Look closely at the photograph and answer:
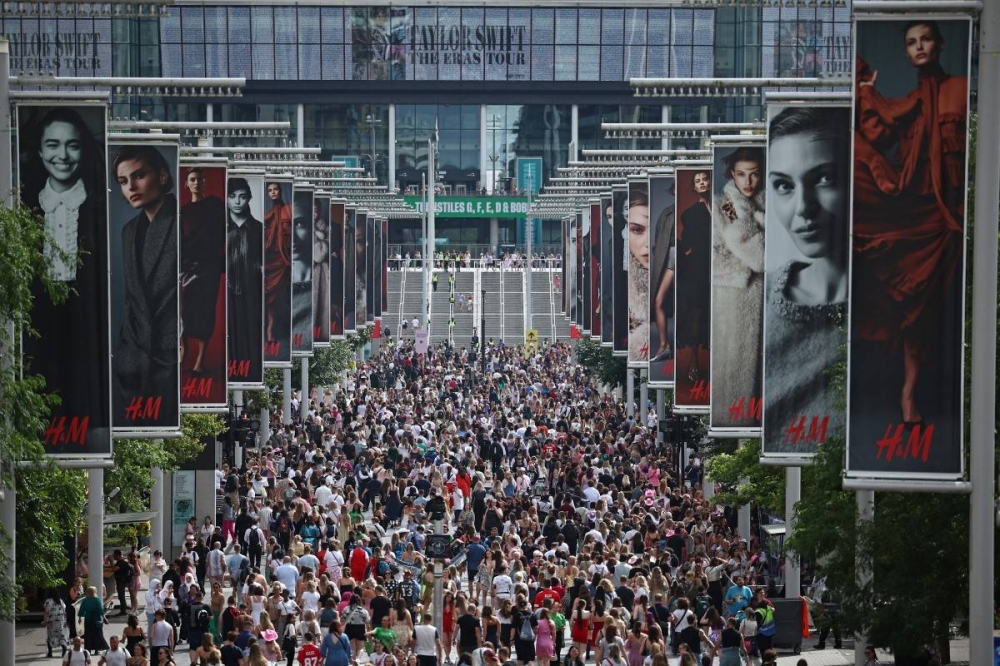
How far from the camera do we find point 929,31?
15047mm

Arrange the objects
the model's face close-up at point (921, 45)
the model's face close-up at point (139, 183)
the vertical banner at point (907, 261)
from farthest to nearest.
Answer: the model's face close-up at point (139, 183) → the vertical banner at point (907, 261) → the model's face close-up at point (921, 45)

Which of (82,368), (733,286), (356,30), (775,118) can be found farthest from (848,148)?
(356,30)

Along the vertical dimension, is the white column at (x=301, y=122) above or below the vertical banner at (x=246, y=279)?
above

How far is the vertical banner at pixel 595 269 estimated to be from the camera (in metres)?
50.2

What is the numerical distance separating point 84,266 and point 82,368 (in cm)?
103

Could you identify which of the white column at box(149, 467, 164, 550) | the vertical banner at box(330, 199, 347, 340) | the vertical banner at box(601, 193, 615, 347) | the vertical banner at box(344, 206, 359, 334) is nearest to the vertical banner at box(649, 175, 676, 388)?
the white column at box(149, 467, 164, 550)

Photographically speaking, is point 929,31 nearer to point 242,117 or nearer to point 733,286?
point 733,286

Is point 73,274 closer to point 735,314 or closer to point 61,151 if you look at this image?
point 61,151

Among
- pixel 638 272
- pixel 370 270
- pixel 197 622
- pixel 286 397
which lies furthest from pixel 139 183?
pixel 370 270

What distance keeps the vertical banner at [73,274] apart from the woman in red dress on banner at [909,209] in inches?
326

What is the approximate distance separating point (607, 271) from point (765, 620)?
22.9m

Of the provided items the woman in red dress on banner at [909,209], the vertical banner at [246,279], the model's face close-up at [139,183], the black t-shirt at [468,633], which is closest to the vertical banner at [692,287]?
the black t-shirt at [468,633]

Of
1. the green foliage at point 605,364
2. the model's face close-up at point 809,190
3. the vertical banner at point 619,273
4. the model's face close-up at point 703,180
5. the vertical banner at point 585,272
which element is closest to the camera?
the model's face close-up at point 809,190

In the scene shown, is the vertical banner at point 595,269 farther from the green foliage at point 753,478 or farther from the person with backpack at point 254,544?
the green foliage at point 753,478
